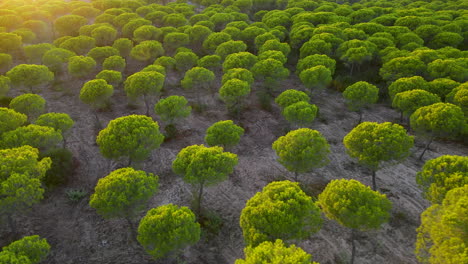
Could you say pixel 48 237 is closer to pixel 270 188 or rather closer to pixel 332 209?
pixel 270 188

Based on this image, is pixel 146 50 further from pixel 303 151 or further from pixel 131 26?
pixel 303 151

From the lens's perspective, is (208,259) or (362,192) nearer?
(362,192)

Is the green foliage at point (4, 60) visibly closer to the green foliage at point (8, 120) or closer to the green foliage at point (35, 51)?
the green foliage at point (35, 51)

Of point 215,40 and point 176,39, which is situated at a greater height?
point 215,40

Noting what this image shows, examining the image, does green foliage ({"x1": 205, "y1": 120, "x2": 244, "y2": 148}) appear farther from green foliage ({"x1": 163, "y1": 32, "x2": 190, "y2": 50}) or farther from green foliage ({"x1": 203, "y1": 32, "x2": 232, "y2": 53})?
green foliage ({"x1": 163, "y1": 32, "x2": 190, "y2": 50})

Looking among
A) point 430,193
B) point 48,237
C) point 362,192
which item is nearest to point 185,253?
point 48,237

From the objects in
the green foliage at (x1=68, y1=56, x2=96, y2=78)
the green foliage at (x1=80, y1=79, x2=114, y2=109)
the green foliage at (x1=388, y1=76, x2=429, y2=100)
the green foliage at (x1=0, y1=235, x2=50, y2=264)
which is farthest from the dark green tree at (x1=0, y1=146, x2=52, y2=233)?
the green foliage at (x1=388, y1=76, x2=429, y2=100)

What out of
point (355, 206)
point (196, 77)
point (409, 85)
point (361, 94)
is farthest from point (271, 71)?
point (355, 206)
